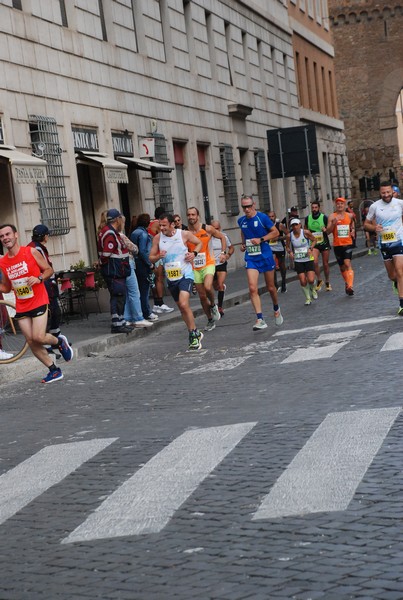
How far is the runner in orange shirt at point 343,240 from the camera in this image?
923 inches

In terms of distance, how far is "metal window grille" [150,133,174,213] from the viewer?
99.5 feet

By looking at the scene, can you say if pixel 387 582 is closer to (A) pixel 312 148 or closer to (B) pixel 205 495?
(B) pixel 205 495

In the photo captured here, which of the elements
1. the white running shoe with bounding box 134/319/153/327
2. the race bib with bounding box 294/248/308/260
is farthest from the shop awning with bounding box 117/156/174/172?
the white running shoe with bounding box 134/319/153/327

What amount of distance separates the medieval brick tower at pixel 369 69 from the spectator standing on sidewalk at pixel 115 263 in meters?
62.2

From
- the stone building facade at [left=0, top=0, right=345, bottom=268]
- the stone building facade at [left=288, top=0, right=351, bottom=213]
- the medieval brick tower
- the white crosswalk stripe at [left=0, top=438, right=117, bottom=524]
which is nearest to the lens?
the white crosswalk stripe at [left=0, top=438, right=117, bottom=524]

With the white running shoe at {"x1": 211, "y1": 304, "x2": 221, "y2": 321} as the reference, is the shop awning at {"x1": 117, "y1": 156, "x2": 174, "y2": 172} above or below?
above

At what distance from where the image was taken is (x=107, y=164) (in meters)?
24.6

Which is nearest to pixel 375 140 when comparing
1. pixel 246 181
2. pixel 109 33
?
pixel 246 181

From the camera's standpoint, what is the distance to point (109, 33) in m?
28.0

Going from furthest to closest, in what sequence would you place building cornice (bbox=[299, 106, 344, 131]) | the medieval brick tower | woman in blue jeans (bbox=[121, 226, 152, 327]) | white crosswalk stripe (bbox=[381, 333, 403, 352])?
the medieval brick tower → building cornice (bbox=[299, 106, 344, 131]) → woman in blue jeans (bbox=[121, 226, 152, 327]) → white crosswalk stripe (bbox=[381, 333, 403, 352])

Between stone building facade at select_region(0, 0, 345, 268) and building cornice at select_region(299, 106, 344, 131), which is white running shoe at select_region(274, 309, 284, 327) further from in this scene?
building cornice at select_region(299, 106, 344, 131)

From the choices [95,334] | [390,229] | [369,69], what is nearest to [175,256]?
[95,334]

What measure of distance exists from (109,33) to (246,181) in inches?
508

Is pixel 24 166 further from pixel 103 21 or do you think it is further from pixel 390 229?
pixel 103 21
